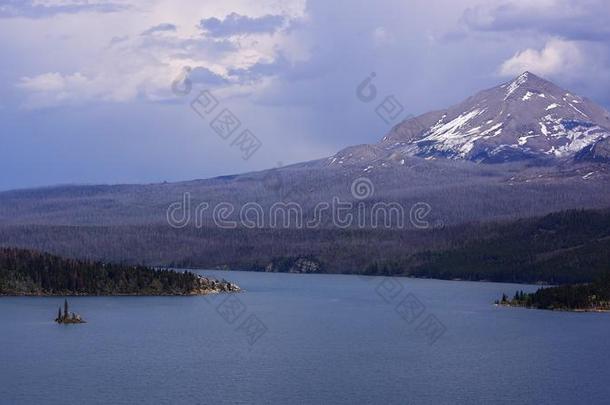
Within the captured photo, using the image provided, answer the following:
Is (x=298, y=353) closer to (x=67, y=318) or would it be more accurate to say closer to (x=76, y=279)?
(x=67, y=318)

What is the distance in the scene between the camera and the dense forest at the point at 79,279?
132750 mm

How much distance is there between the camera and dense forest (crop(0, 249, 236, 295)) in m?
133

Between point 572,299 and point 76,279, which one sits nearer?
point 572,299

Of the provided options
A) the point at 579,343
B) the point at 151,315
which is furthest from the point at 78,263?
the point at 579,343

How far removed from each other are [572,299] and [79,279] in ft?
181

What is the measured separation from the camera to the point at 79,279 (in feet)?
442

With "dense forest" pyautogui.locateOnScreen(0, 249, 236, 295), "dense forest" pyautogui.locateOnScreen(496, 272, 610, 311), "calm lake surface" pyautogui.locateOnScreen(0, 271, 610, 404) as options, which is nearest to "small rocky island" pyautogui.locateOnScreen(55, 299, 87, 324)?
"calm lake surface" pyautogui.locateOnScreen(0, 271, 610, 404)

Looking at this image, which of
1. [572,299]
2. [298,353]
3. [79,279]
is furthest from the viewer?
[79,279]

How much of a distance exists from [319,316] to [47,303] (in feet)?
95.5

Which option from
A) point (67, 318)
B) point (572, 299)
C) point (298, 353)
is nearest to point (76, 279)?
point (67, 318)

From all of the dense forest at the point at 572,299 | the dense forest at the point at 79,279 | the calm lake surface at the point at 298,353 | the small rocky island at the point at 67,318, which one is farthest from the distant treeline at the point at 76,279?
the dense forest at the point at 572,299

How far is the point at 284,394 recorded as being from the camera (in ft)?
216

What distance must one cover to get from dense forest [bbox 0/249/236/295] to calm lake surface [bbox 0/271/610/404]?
576cm

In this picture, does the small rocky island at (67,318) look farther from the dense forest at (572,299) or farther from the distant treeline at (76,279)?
the dense forest at (572,299)
